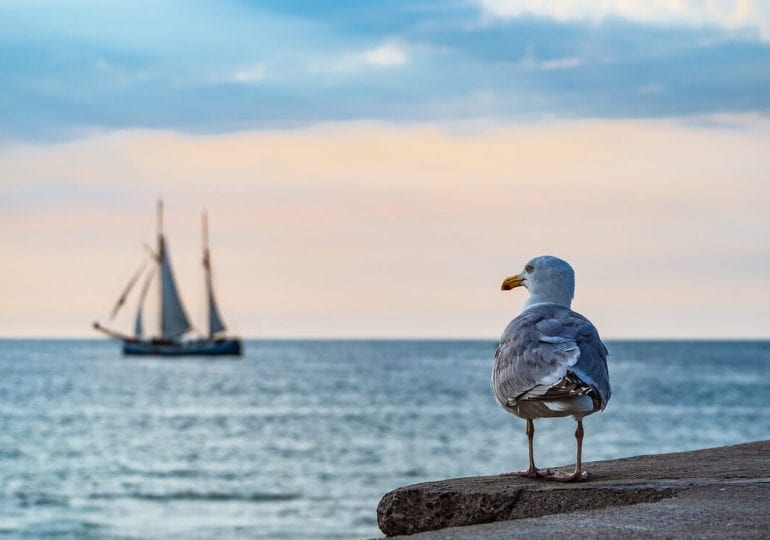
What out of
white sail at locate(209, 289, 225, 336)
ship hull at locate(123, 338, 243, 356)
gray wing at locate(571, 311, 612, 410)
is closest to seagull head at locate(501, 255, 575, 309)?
gray wing at locate(571, 311, 612, 410)

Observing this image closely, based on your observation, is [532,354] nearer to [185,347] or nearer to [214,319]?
[214,319]

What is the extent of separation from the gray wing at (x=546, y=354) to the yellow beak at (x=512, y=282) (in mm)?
438

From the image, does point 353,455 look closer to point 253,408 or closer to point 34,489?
point 34,489

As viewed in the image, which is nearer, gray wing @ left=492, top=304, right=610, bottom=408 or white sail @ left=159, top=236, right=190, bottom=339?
gray wing @ left=492, top=304, right=610, bottom=408

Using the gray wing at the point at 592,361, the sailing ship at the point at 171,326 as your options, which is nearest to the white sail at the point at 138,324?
the sailing ship at the point at 171,326

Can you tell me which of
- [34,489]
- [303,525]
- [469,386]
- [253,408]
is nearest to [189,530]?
[303,525]

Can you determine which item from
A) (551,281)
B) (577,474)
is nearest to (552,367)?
(577,474)

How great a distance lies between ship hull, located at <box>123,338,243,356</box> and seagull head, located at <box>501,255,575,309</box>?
8133 cm

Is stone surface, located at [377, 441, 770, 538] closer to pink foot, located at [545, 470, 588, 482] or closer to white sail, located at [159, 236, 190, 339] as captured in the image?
pink foot, located at [545, 470, 588, 482]

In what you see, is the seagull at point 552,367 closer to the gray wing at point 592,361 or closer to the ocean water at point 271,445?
the gray wing at point 592,361

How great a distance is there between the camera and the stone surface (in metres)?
3.80

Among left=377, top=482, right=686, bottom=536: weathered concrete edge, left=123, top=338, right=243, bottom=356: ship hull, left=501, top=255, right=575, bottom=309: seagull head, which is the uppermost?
left=501, top=255, right=575, bottom=309: seagull head

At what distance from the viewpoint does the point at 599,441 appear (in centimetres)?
2989

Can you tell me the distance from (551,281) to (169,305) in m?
74.0
